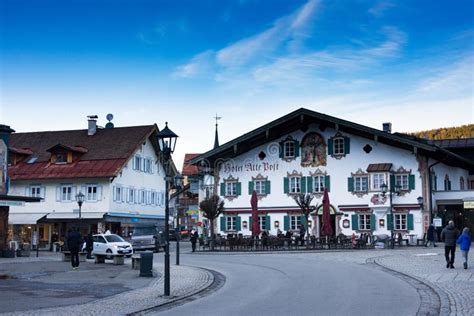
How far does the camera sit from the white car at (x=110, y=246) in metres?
36.2

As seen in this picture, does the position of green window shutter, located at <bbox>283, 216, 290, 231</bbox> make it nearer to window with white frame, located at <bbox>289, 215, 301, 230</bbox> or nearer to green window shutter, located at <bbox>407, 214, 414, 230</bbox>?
window with white frame, located at <bbox>289, 215, 301, 230</bbox>

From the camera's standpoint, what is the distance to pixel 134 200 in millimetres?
57250

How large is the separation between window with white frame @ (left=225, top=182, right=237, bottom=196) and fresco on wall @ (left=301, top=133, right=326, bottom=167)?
573 cm

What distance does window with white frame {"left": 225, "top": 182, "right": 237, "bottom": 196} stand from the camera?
172 feet

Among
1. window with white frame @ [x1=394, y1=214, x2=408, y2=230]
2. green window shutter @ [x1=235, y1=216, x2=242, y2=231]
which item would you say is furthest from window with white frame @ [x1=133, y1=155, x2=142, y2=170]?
window with white frame @ [x1=394, y1=214, x2=408, y2=230]

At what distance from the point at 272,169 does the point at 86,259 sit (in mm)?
20513

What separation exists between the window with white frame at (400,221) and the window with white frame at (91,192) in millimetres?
22487

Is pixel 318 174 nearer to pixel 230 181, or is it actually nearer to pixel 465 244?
pixel 230 181

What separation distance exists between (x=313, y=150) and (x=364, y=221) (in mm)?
6281

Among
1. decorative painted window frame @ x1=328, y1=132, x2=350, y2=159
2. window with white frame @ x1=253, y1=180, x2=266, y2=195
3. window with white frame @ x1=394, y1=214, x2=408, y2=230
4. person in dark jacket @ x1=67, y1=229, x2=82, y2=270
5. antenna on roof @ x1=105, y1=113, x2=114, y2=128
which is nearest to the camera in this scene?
person in dark jacket @ x1=67, y1=229, x2=82, y2=270

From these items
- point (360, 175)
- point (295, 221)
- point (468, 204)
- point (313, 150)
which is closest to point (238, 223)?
point (295, 221)

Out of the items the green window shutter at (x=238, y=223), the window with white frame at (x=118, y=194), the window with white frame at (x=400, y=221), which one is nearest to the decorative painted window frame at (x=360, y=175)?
the window with white frame at (x=400, y=221)

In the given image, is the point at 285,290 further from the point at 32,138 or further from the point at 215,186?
the point at 32,138

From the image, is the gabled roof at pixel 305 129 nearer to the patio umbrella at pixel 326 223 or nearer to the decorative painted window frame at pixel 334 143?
the decorative painted window frame at pixel 334 143
